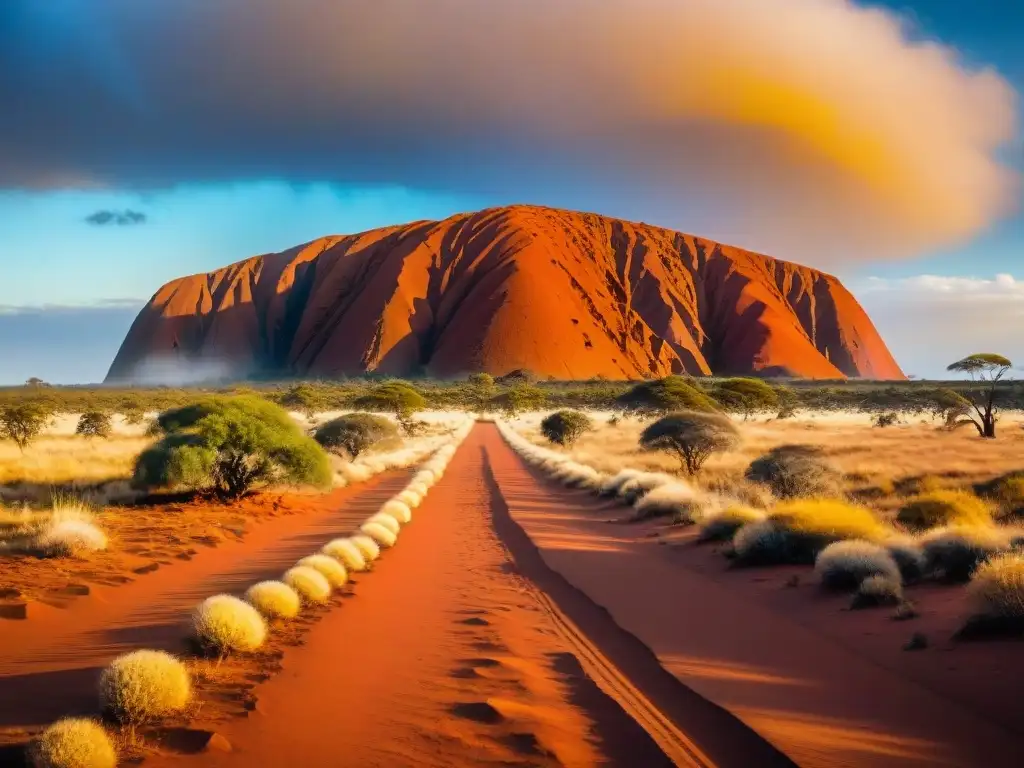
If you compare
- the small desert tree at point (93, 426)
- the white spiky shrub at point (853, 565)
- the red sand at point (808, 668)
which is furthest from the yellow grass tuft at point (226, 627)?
the small desert tree at point (93, 426)

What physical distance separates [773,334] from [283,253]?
305 ft

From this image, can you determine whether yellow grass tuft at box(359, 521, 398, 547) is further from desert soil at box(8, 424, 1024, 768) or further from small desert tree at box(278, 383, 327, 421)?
small desert tree at box(278, 383, 327, 421)

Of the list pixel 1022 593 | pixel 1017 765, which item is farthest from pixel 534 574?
pixel 1017 765

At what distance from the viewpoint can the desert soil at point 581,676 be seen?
5383 mm

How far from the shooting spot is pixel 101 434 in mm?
33562

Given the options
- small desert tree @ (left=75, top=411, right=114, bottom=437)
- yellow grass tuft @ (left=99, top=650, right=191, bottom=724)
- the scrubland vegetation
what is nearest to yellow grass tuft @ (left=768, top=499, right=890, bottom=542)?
the scrubland vegetation

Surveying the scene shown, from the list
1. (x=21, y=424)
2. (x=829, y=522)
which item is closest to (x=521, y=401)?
(x=21, y=424)

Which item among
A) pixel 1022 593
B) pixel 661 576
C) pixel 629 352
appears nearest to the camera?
pixel 1022 593

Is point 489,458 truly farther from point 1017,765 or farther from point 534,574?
point 1017,765

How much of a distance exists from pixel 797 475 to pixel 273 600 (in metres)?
13.6

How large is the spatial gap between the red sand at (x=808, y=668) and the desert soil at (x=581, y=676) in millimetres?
24

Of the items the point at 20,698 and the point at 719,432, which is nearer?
the point at 20,698

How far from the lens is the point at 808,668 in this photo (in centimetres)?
716

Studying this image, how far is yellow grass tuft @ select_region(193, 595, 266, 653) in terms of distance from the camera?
7.23 m
